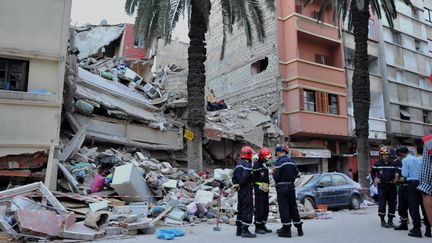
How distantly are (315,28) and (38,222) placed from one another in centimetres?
2198

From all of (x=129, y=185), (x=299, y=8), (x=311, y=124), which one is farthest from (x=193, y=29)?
(x=299, y=8)

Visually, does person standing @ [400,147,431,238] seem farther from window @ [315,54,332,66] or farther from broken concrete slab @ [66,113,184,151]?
window @ [315,54,332,66]

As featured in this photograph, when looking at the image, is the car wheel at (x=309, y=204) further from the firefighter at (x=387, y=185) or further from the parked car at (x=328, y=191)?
the firefighter at (x=387, y=185)

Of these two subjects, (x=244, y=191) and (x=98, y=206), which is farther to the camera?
(x=98, y=206)

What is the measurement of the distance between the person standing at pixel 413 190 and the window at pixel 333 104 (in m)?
17.9

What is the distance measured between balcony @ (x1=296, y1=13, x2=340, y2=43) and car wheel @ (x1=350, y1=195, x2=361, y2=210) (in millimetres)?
12827

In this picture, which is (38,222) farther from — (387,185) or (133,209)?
(387,185)

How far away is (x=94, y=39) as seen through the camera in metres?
28.7

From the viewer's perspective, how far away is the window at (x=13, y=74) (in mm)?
10984

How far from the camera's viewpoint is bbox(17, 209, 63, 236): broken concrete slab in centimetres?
682

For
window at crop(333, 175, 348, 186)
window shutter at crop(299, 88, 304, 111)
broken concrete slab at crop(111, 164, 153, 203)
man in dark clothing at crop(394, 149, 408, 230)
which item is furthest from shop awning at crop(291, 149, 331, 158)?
man in dark clothing at crop(394, 149, 408, 230)

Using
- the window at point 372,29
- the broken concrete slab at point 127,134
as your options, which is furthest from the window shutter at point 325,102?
the broken concrete slab at point 127,134

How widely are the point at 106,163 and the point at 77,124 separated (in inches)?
79.5

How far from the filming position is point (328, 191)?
13.4 meters
